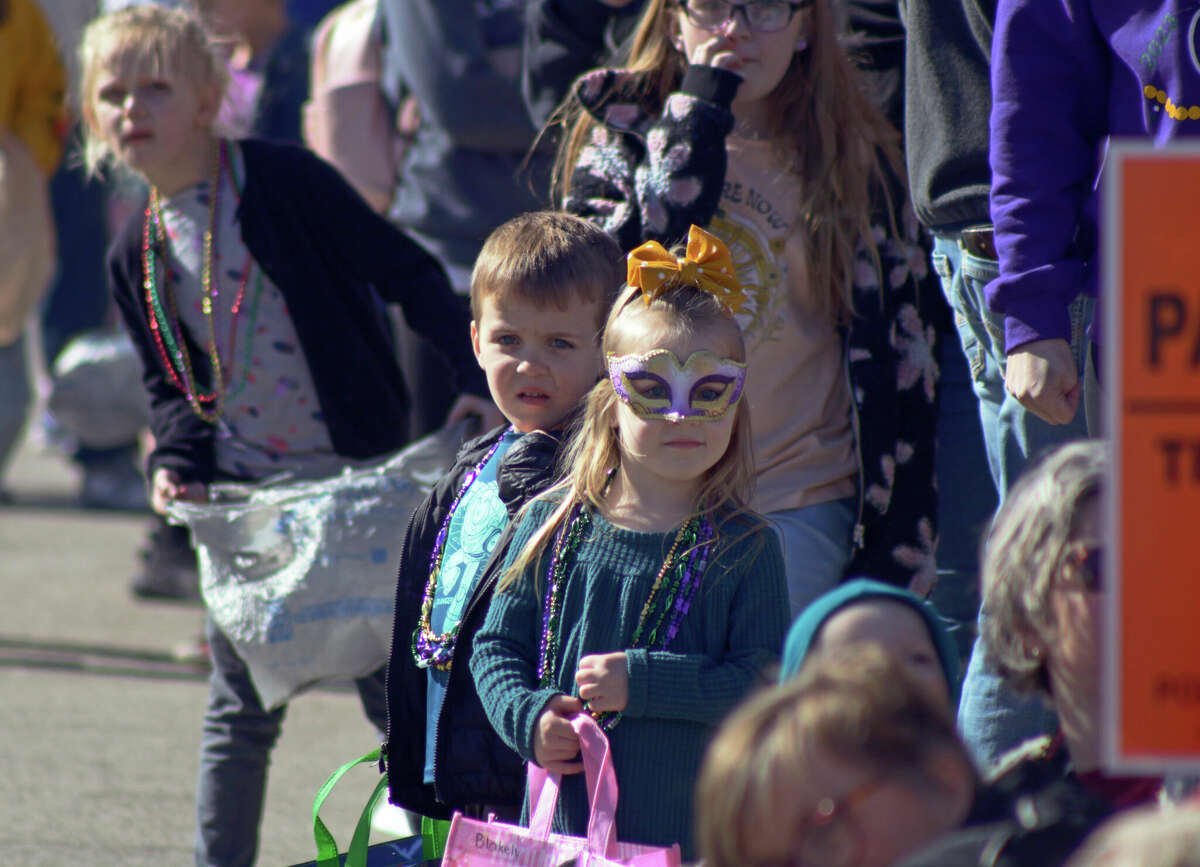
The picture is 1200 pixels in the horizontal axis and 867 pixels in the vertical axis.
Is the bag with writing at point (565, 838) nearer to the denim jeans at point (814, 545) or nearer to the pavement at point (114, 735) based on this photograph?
the denim jeans at point (814, 545)

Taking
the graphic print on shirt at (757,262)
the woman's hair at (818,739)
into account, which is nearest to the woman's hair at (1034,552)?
the woman's hair at (818,739)

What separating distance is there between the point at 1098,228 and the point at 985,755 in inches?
35.5

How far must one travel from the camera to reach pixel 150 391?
358 centimetres

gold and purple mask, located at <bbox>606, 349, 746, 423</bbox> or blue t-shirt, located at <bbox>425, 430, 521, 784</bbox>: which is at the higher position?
gold and purple mask, located at <bbox>606, 349, 746, 423</bbox>

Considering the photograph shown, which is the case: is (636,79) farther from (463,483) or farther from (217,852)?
(217,852)

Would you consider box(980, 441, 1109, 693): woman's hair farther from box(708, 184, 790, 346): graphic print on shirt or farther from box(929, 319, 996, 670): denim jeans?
box(929, 319, 996, 670): denim jeans

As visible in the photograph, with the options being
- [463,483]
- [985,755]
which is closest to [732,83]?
[463,483]

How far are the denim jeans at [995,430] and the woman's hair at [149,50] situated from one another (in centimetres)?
170

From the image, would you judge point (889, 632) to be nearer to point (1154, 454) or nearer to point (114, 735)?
point (1154, 454)

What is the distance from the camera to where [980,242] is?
2.74m

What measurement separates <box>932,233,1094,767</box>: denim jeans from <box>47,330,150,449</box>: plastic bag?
13.5 feet

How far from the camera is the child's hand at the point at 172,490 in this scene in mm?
3354

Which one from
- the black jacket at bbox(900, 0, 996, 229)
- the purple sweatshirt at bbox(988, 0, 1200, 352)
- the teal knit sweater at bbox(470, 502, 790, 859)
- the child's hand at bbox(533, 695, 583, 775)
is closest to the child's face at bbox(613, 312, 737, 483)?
the teal knit sweater at bbox(470, 502, 790, 859)

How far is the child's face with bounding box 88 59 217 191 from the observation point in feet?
11.5
